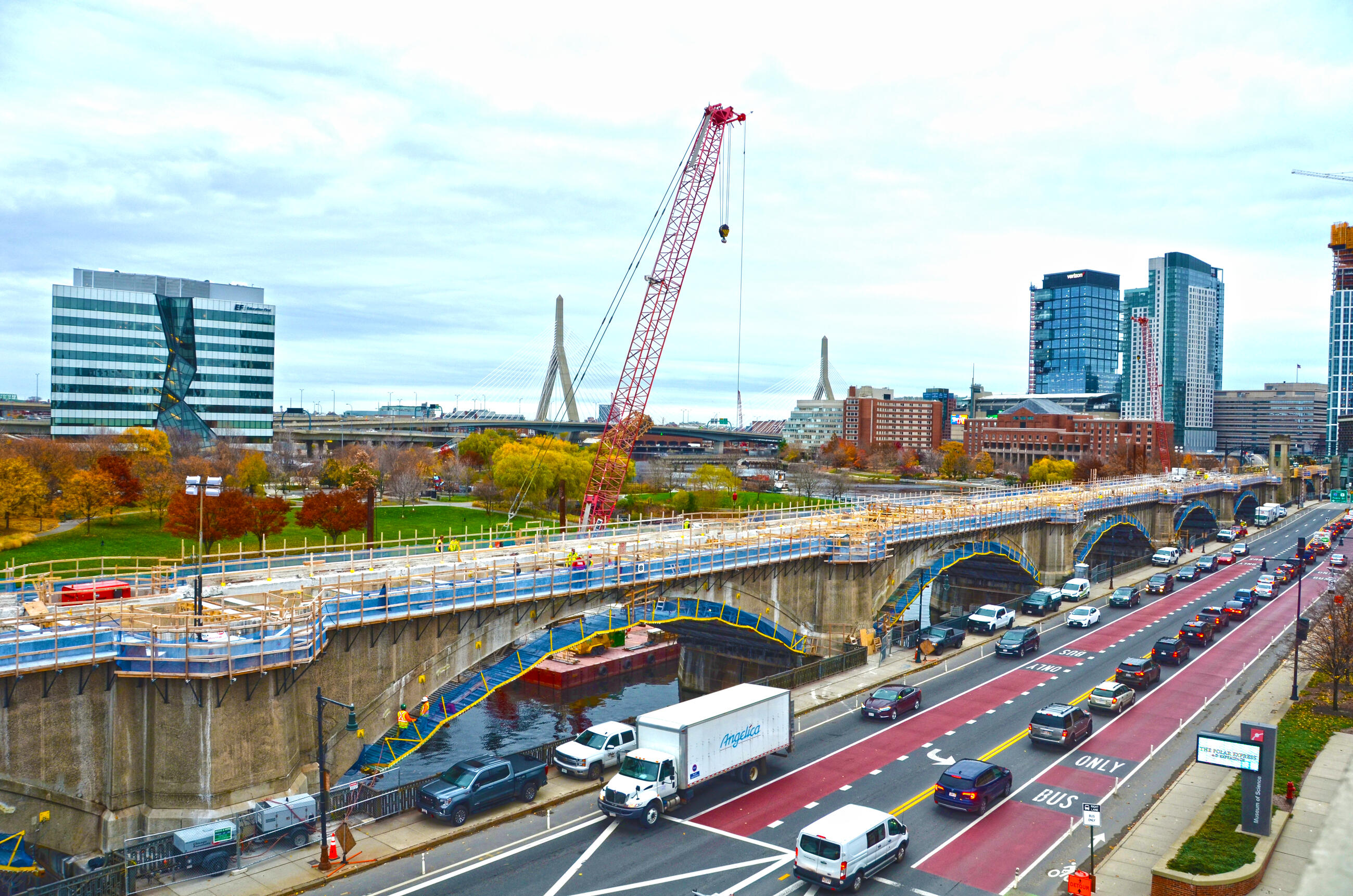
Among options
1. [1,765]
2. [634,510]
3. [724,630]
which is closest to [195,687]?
[1,765]

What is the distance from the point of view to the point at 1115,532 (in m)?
129

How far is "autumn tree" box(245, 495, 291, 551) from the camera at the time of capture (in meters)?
73.4

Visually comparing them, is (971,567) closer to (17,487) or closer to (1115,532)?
(1115,532)

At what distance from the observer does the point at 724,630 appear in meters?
61.0

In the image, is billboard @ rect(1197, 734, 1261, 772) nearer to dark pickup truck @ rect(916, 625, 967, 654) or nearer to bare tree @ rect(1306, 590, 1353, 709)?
bare tree @ rect(1306, 590, 1353, 709)

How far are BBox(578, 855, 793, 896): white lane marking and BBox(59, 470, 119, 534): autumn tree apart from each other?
71.8 m

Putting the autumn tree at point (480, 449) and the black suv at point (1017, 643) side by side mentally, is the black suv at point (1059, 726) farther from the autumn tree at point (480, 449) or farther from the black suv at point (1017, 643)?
the autumn tree at point (480, 449)

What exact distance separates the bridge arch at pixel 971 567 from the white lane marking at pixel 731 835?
3479 centimetres

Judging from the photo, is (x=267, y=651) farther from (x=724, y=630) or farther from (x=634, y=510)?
(x=634, y=510)

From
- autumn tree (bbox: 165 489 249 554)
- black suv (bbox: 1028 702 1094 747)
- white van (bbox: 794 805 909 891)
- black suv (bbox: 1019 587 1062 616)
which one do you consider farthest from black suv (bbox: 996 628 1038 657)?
autumn tree (bbox: 165 489 249 554)

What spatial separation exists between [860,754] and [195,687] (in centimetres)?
2657

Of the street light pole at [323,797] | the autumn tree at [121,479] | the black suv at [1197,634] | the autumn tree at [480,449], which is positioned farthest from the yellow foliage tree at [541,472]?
the street light pole at [323,797]

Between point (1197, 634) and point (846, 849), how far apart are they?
159ft

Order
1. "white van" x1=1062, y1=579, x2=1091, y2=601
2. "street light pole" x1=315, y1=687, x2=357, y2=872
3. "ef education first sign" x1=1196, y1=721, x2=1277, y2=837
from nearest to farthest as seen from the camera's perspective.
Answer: "street light pole" x1=315, y1=687, x2=357, y2=872, "ef education first sign" x1=1196, y1=721, x2=1277, y2=837, "white van" x1=1062, y1=579, x2=1091, y2=601
